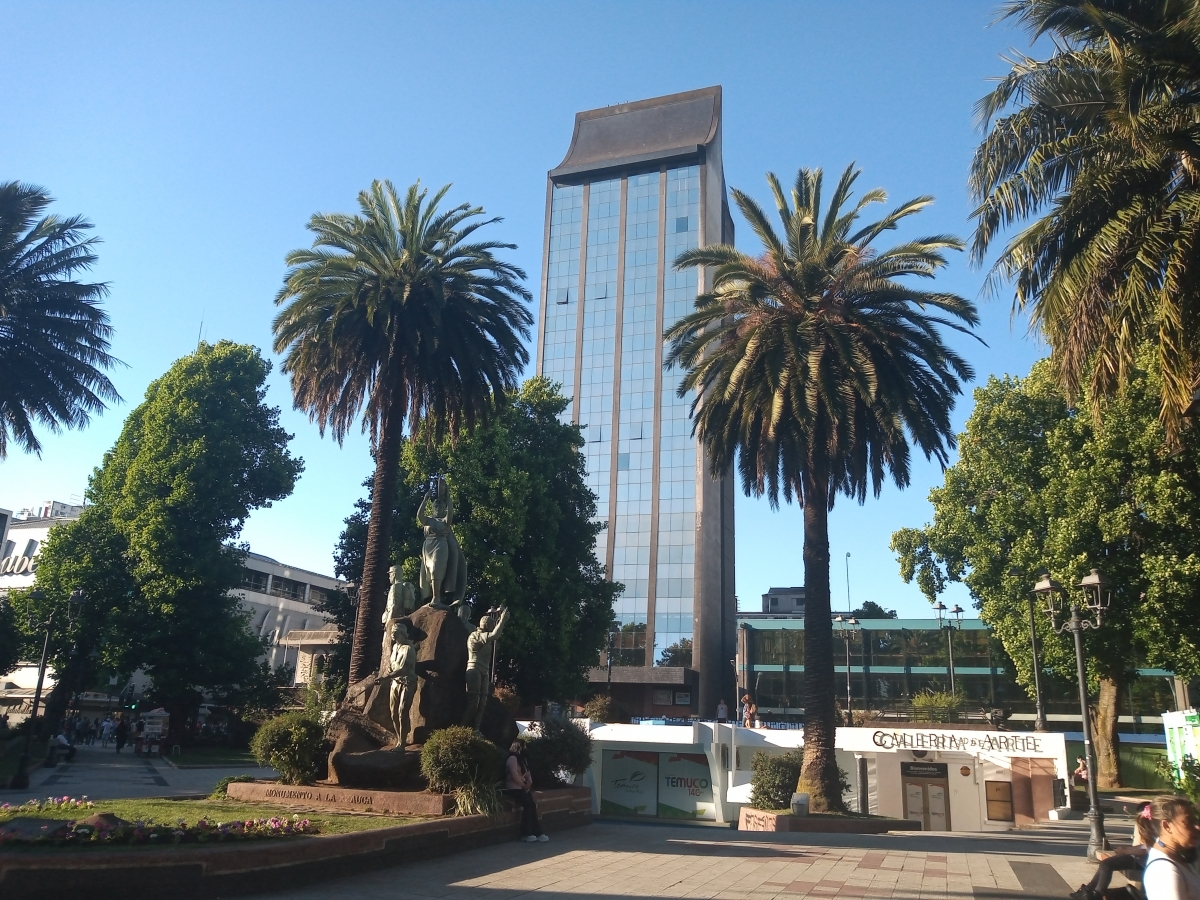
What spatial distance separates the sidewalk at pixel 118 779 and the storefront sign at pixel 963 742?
18.8 meters

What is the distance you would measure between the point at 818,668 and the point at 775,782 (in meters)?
3.23

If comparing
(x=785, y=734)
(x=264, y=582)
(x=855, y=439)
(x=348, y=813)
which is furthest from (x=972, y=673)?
(x=264, y=582)

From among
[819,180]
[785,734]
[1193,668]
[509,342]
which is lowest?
[785,734]

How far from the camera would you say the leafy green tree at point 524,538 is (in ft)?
109

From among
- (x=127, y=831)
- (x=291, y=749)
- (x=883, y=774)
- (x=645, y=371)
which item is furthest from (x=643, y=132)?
(x=127, y=831)

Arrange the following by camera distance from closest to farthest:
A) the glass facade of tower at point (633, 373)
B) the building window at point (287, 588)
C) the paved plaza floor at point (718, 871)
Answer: the paved plaza floor at point (718, 871) → the glass facade of tower at point (633, 373) → the building window at point (287, 588)

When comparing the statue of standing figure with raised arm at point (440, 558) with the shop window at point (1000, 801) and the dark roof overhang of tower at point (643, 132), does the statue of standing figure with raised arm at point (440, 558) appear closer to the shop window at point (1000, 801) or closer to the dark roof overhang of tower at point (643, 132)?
the shop window at point (1000, 801)

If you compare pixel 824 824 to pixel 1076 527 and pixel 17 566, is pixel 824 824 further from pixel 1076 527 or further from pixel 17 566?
pixel 17 566

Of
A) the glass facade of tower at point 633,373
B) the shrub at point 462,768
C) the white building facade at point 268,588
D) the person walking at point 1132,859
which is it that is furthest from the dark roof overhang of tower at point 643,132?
the person walking at point 1132,859

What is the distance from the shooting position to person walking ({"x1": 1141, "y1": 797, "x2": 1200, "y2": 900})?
4957mm

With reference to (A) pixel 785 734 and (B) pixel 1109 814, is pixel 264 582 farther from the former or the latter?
(B) pixel 1109 814

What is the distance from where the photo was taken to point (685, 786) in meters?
30.5

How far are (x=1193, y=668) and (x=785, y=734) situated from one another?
12.6 m

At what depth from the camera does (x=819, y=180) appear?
2516 centimetres
